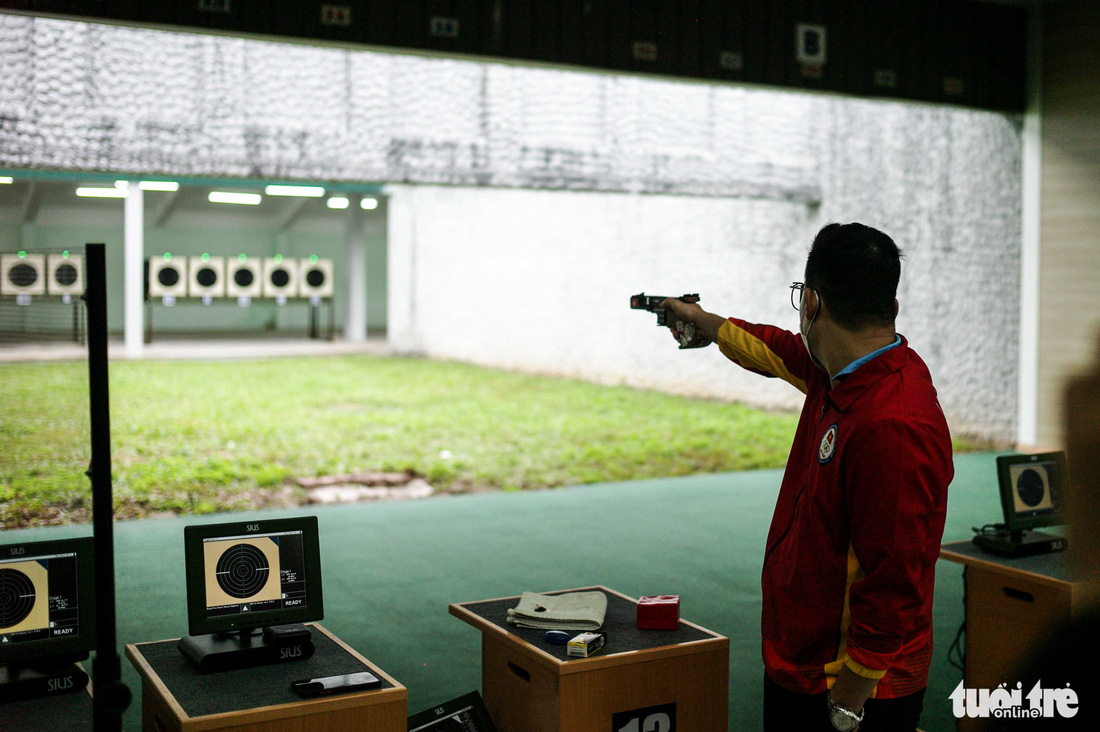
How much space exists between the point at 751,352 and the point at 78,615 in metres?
1.79

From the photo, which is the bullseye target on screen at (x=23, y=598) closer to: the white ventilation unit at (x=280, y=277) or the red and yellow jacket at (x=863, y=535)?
the red and yellow jacket at (x=863, y=535)

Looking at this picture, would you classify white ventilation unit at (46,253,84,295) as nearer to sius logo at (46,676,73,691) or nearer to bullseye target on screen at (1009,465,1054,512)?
sius logo at (46,676,73,691)

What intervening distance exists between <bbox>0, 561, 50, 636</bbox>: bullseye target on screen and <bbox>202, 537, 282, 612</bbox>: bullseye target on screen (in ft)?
1.26

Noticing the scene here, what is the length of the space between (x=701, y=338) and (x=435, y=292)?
864cm

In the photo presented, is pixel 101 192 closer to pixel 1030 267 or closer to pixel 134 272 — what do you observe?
pixel 134 272

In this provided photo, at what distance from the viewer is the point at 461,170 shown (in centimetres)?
726

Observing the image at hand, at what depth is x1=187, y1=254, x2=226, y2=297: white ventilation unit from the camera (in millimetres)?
7488

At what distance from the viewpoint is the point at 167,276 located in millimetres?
7336

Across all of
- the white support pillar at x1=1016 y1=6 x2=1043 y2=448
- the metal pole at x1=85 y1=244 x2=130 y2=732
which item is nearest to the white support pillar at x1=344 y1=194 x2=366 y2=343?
the white support pillar at x1=1016 y1=6 x2=1043 y2=448

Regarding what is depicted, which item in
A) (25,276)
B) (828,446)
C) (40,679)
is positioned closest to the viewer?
(828,446)

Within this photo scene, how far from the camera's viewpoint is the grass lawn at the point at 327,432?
22.0 feet

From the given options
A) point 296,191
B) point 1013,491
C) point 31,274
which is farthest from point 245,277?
point 1013,491

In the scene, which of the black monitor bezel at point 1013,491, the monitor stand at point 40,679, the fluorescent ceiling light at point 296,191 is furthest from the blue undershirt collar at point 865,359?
the fluorescent ceiling light at point 296,191

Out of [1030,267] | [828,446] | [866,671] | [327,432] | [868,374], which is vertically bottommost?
[327,432]
